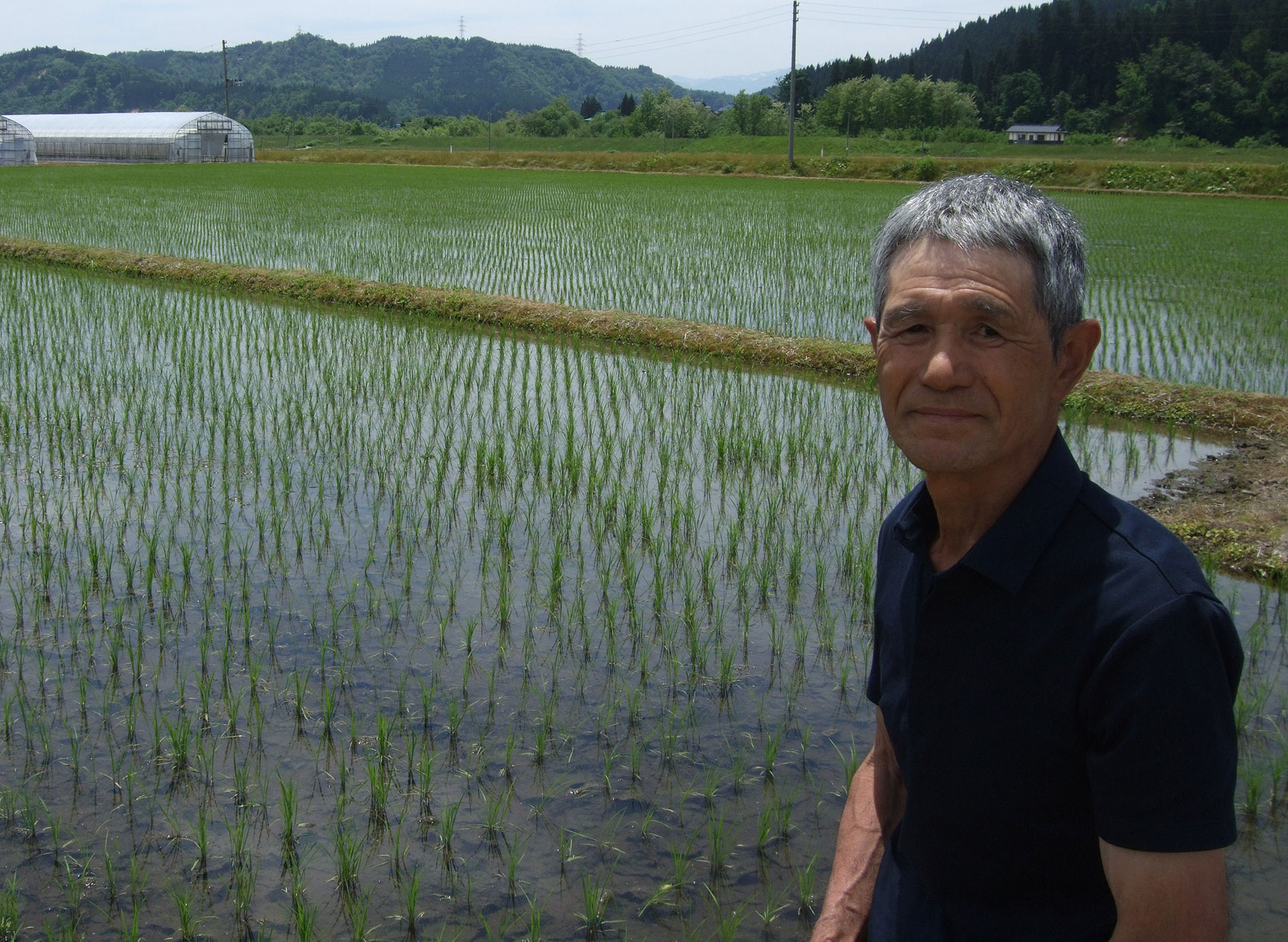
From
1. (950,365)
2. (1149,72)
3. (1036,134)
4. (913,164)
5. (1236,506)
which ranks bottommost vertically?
(1236,506)

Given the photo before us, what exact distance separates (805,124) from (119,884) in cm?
5255

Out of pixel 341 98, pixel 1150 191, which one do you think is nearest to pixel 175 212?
pixel 1150 191

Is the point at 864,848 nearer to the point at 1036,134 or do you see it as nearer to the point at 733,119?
the point at 1036,134

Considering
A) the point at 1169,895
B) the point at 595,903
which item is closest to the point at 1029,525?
the point at 1169,895

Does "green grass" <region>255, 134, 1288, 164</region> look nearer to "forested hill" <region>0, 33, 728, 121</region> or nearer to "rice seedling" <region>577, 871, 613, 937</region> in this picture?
"rice seedling" <region>577, 871, 613, 937</region>

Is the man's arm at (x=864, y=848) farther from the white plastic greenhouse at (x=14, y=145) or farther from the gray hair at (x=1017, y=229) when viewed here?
the white plastic greenhouse at (x=14, y=145)

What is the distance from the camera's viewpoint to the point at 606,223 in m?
16.6

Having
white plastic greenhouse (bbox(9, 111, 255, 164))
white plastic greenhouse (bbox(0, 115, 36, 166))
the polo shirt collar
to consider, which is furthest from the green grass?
the polo shirt collar

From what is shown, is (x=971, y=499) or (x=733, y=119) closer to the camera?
(x=971, y=499)

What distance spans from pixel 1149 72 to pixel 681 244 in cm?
4549

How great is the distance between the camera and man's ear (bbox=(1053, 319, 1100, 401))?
1.20m

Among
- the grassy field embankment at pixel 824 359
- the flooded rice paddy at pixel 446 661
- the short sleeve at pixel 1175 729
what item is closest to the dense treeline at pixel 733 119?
the grassy field embankment at pixel 824 359

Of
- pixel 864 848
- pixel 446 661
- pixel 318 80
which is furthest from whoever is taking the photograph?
pixel 318 80

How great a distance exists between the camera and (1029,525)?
3.62 feet
